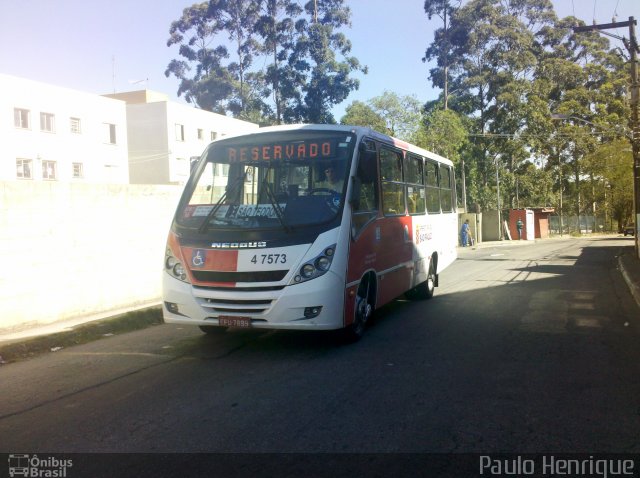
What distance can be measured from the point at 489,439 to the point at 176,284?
4.08 metres

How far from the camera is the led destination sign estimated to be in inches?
290

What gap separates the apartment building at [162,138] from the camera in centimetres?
3962

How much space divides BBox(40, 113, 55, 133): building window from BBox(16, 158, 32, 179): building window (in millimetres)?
2026

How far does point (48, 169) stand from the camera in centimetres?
3312

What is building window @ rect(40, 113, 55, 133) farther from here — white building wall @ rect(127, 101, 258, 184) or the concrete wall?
the concrete wall

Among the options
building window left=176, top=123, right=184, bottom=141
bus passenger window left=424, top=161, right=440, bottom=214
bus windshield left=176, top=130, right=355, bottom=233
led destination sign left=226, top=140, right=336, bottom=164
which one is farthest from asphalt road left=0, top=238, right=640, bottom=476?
building window left=176, top=123, right=184, bottom=141

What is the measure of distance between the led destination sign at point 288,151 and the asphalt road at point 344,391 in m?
2.34

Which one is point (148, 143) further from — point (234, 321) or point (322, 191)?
point (234, 321)

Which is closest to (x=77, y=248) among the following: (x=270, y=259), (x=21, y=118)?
(x=270, y=259)

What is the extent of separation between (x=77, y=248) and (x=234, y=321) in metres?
4.46

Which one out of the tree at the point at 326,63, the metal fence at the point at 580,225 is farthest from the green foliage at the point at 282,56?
the metal fence at the point at 580,225

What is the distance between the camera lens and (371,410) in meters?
4.93

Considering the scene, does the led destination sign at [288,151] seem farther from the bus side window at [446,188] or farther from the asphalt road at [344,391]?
the bus side window at [446,188]

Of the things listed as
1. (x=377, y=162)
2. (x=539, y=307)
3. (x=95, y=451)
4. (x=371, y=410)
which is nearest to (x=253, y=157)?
(x=377, y=162)
